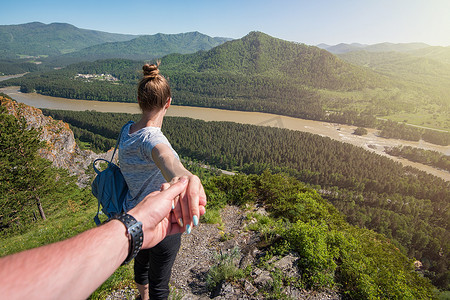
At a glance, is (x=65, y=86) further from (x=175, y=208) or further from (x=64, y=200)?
(x=175, y=208)

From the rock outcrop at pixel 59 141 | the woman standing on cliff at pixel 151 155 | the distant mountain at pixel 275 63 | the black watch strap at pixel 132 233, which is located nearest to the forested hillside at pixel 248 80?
the distant mountain at pixel 275 63

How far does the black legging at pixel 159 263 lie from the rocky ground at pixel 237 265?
1.20 meters

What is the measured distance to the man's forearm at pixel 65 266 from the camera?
A: 63 centimetres

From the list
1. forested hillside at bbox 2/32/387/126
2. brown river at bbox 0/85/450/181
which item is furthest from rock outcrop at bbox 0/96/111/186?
forested hillside at bbox 2/32/387/126

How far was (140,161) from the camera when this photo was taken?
183cm

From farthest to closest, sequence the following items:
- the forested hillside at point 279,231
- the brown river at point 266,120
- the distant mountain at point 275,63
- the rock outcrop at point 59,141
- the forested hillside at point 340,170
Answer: the distant mountain at point 275,63 → the brown river at point 266,120 → the forested hillside at point 340,170 → the rock outcrop at point 59,141 → the forested hillside at point 279,231

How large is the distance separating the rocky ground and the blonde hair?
Answer: 2838 millimetres

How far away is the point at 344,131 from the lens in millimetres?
68250

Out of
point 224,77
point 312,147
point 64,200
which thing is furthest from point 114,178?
point 224,77

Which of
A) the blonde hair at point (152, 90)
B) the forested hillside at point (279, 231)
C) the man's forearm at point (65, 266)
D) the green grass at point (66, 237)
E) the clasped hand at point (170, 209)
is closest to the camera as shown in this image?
the man's forearm at point (65, 266)

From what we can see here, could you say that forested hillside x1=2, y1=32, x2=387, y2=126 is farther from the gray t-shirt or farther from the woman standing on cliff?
the gray t-shirt

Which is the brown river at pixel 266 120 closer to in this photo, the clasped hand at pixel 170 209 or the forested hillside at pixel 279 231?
the forested hillside at pixel 279 231

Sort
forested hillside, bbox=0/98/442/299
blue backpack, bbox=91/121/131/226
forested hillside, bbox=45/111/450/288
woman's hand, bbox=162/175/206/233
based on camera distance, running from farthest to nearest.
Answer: forested hillside, bbox=45/111/450/288 < forested hillside, bbox=0/98/442/299 < blue backpack, bbox=91/121/131/226 < woman's hand, bbox=162/175/206/233

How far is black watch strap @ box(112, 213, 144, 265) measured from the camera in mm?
1010
